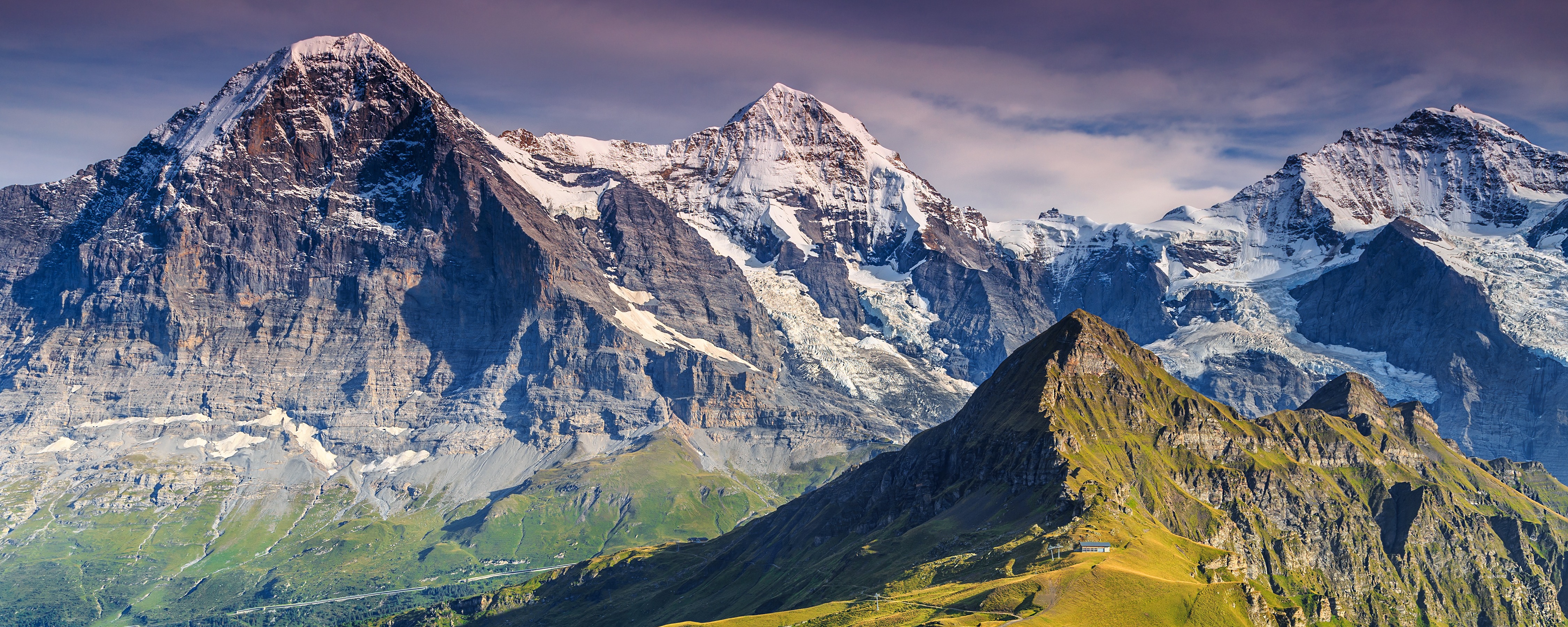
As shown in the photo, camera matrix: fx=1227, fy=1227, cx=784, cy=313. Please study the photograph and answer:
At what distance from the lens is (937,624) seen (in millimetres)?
199625

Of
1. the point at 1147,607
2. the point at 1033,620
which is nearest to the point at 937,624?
the point at 1033,620

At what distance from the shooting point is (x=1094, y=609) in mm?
198125

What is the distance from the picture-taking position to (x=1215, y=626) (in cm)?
19862

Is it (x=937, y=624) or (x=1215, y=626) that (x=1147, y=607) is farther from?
(x=937, y=624)

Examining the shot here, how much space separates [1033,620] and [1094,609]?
11.2m

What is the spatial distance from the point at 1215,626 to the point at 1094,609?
19.9 meters

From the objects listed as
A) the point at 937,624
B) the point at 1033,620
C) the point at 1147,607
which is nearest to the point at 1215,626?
the point at 1147,607

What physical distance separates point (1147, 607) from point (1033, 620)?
66.2 ft

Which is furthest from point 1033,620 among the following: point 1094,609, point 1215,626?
point 1215,626

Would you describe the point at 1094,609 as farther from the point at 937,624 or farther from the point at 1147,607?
the point at 937,624

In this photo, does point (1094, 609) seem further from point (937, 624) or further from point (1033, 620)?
point (937, 624)

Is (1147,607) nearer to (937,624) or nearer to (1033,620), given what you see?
(1033,620)

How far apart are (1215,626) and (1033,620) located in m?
30.6
